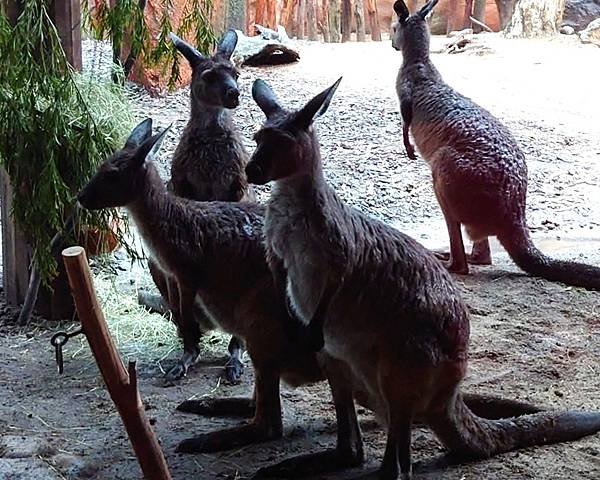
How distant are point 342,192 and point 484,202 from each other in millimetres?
1585

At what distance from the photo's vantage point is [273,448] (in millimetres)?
3340

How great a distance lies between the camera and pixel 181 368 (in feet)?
13.2

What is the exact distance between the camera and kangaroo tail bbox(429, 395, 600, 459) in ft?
10.1

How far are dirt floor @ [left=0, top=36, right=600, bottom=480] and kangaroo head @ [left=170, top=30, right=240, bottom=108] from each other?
1143 millimetres

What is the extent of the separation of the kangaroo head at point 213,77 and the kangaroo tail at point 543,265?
1902 mm

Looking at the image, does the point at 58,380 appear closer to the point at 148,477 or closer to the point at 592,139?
the point at 148,477

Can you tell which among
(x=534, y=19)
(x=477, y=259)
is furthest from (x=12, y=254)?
(x=534, y=19)

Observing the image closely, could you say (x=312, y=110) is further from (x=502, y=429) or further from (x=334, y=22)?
(x=334, y=22)

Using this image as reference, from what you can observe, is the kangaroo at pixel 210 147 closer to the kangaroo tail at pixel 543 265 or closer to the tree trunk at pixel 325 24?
the kangaroo tail at pixel 543 265

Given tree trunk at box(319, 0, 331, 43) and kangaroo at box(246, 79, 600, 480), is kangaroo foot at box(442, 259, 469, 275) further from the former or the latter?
tree trunk at box(319, 0, 331, 43)

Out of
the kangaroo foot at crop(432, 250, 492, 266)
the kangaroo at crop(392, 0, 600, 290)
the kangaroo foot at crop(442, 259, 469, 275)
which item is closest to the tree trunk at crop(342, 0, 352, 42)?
the kangaroo at crop(392, 0, 600, 290)

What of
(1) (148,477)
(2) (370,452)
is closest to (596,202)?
(2) (370,452)

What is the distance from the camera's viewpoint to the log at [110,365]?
2338 millimetres

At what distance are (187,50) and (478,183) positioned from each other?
1859 millimetres
